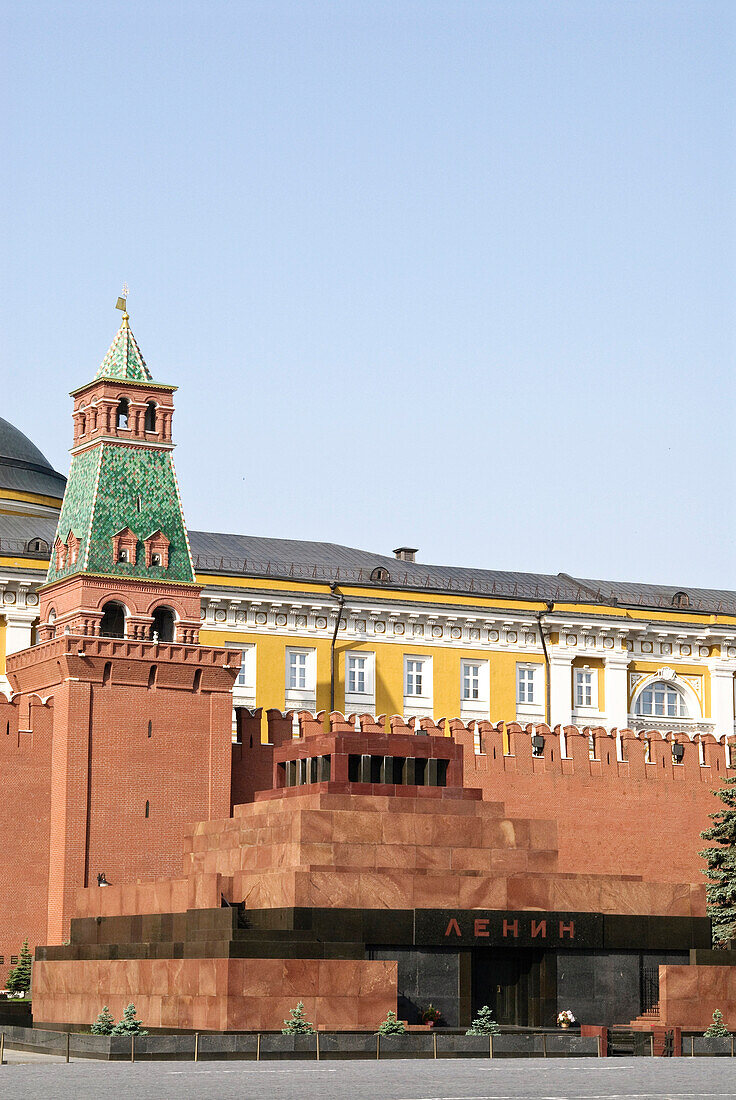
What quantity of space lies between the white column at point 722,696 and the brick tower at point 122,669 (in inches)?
916

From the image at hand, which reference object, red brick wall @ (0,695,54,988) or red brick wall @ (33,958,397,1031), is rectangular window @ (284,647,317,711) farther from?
red brick wall @ (33,958,397,1031)

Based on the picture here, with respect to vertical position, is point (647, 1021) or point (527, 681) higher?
point (527, 681)

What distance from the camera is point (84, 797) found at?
4156 cm

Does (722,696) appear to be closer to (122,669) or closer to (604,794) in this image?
(604,794)

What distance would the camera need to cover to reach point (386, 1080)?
2656cm

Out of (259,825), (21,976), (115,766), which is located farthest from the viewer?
(115,766)

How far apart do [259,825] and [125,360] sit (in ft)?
38.5

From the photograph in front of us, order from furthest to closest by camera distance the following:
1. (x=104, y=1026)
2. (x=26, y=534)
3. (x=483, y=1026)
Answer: (x=26, y=534) → (x=483, y=1026) → (x=104, y=1026)

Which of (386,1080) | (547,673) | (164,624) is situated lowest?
(386,1080)

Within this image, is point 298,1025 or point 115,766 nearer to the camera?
point 298,1025

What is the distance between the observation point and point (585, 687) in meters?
62.4

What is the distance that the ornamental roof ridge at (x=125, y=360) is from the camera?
148ft

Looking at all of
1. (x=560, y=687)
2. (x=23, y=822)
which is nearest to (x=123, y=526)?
(x=23, y=822)

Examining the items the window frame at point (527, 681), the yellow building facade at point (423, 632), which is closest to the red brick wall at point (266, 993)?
the yellow building facade at point (423, 632)
